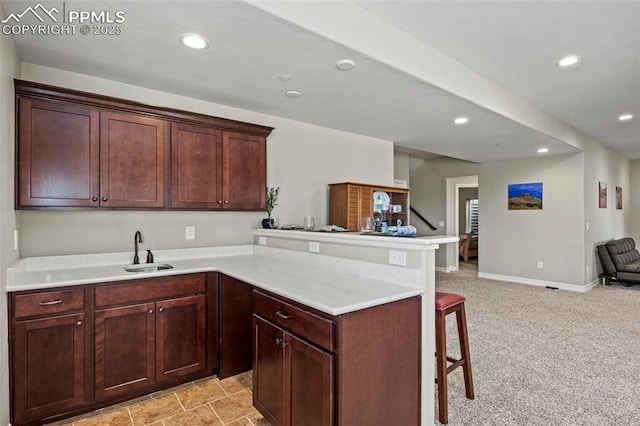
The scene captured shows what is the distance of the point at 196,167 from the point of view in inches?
118

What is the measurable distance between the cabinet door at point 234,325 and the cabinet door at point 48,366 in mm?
927

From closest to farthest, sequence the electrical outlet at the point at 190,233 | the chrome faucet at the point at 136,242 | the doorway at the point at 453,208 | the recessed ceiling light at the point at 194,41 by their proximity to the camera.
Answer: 1. the recessed ceiling light at the point at 194,41
2. the chrome faucet at the point at 136,242
3. the electrical outlet at the point at 190,233
4. the doorway at the point at 453,208

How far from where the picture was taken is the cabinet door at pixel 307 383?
1533mm

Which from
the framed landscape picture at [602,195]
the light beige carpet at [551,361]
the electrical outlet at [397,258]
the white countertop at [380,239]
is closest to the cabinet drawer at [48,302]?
the white countertop at [380,239]

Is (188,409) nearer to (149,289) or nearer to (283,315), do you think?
(149,289)

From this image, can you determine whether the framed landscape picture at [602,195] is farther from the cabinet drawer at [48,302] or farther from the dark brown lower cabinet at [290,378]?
the cabinet drawer at [48,302]

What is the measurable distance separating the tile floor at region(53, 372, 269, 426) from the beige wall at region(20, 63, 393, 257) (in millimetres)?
1253

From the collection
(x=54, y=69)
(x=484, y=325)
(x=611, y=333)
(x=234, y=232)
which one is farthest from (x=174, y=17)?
(x=611, y=333)

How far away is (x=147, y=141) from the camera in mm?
2764

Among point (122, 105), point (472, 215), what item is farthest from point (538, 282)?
point (122, 105)

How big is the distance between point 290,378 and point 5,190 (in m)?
2.04

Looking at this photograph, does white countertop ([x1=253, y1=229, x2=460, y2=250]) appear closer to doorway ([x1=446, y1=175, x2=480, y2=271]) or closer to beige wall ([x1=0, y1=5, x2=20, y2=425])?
beige wall ([x1=0, y1=5, x2=20, y2=425])

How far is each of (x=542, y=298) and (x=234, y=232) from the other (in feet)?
15.8

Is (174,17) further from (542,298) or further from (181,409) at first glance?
(542,298)
